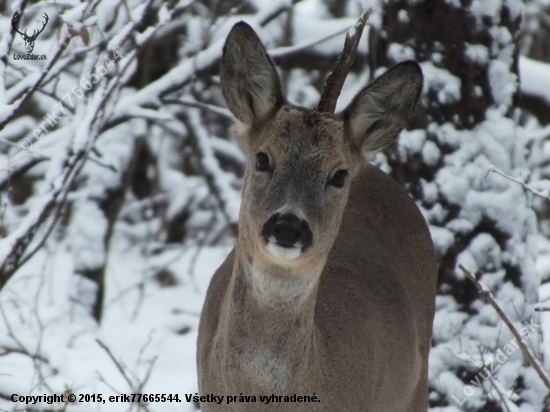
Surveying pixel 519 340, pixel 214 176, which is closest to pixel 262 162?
pixel 519 340

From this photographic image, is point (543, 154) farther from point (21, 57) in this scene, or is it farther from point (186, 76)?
point (21, 57)

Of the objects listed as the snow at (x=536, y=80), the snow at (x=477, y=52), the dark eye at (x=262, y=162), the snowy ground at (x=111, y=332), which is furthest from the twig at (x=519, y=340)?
the snow at (x=536, y=80)

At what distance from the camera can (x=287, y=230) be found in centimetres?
358

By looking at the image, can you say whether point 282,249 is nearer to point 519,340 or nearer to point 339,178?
point 339,178

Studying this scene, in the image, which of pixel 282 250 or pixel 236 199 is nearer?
pixel 282 250

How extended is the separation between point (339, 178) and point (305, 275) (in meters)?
0.49

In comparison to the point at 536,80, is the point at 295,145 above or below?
above

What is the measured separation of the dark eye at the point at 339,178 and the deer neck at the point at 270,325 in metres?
0.40

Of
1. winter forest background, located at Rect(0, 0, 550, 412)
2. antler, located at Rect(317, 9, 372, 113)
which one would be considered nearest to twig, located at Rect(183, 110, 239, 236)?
winter forest background, located at Rect(0, 0, 550, 412)

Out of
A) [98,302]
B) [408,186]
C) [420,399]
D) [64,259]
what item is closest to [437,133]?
[408,186]

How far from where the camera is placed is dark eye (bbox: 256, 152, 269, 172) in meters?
3.96

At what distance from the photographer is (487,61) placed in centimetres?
550

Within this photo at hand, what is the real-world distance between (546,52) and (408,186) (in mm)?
6748

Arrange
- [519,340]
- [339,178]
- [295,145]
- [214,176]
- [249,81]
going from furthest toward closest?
[214,176] < [249,81] < [339,178] < [295,145] < [519,340]
